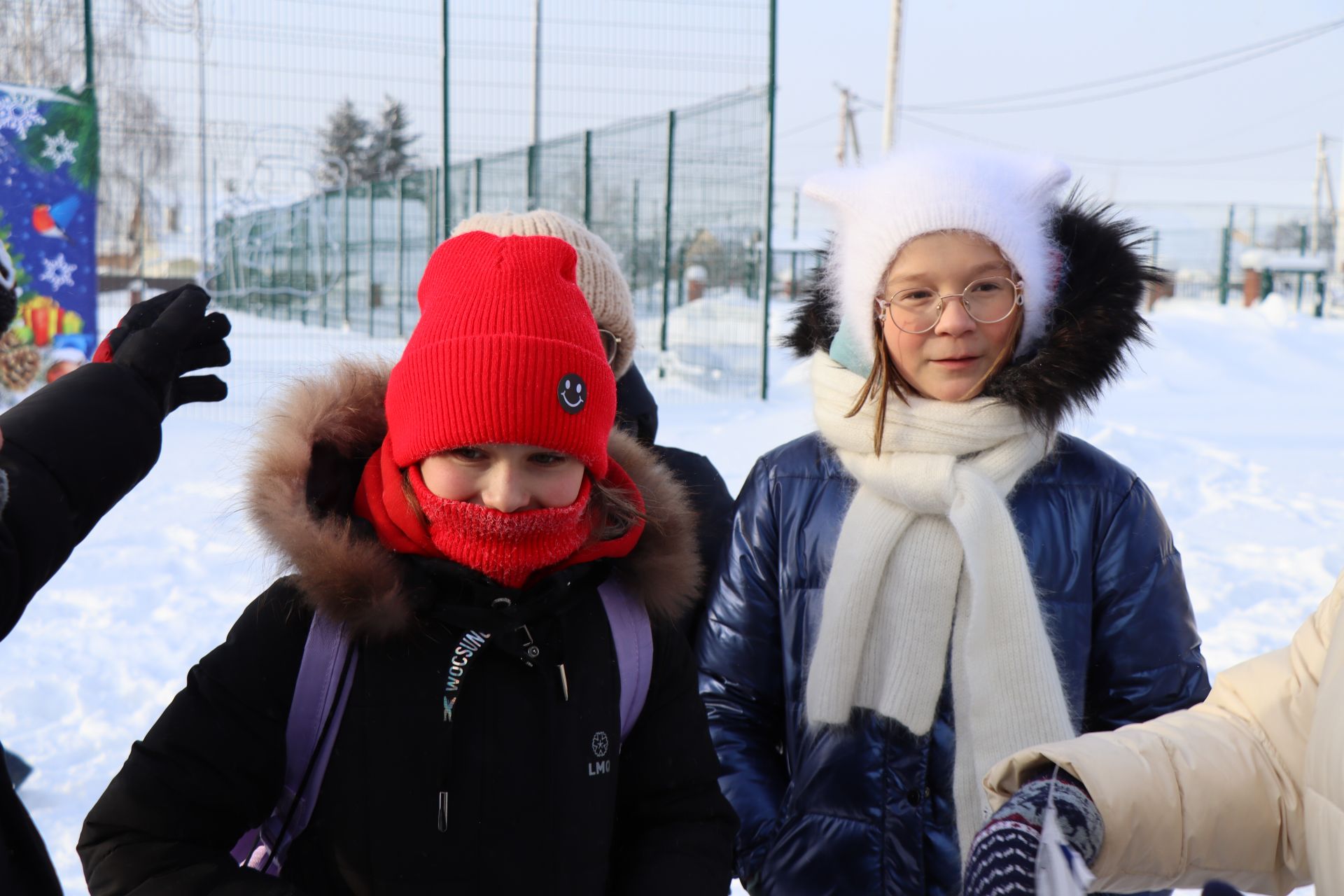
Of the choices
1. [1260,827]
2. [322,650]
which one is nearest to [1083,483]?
[1260,827]

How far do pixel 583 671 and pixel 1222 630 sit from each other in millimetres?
4382

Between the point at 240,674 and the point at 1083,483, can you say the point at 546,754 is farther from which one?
the point at 1083,483

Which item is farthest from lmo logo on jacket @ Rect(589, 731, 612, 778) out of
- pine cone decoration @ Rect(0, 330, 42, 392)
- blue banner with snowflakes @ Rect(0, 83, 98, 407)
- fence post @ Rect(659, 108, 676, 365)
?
fence post @ Rect(659, 108, 676, 365)

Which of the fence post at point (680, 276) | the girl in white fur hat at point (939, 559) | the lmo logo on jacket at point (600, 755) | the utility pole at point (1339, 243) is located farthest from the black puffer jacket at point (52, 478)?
the utility pole at point (1339, 243)

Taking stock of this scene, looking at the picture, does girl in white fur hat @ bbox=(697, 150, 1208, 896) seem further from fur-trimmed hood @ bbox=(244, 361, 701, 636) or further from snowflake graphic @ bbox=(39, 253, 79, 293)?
snowflake graphic @ bbox=(39, 253, 79, 293)

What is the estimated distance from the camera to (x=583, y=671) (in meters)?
1.61

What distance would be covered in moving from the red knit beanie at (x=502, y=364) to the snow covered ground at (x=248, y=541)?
286mm

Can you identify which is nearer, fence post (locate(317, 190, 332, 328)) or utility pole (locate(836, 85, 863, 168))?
fence post (locate(317, 190, 332, 328))

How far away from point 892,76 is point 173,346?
15.1 m

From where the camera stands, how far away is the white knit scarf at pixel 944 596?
1906 mm

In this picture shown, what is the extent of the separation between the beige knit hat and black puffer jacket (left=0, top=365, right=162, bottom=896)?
1104mm

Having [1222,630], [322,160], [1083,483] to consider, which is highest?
[322,160]

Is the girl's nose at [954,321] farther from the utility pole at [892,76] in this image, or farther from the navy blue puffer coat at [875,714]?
the utility pole at [892,76]

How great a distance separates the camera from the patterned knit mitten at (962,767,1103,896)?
121 cm
